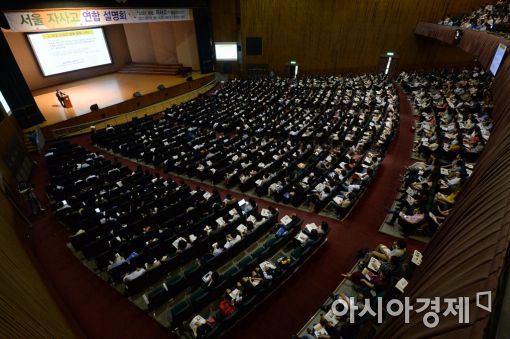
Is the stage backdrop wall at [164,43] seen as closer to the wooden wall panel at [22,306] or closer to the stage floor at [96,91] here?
the stage floor at [96,91]

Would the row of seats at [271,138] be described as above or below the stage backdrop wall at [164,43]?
below

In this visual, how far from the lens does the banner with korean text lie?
1378 cm

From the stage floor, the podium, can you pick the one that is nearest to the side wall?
the stage floor

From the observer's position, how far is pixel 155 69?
2667cm

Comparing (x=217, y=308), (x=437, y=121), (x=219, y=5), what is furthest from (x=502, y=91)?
(x=219, y=5)

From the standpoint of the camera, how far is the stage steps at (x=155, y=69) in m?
25.7

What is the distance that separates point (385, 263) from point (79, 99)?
22038mm

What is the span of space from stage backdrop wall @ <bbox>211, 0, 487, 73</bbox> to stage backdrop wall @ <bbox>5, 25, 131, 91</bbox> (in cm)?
964

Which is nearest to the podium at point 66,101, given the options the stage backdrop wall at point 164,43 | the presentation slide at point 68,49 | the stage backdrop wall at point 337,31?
the presentation slide at point 68,49

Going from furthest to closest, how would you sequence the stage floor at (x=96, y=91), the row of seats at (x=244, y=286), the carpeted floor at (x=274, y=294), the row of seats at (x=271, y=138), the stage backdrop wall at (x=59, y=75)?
the stage backdrop wall at (x=59, y=75) → the stage floor at (x=96, y=91) → the row of seats at (x=271, y=138) → the carpeted floor at (x=274, y=294) → the row of seats at (x=244, y=286)

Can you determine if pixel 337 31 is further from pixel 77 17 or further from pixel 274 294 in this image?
pixel 274 294

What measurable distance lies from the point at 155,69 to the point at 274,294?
26.0m

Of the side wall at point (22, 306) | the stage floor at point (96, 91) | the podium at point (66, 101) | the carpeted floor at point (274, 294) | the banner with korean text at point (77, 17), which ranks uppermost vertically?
the banner with korean text at point (77, 17)

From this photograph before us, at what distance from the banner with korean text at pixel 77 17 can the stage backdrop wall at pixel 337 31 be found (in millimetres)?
7386
